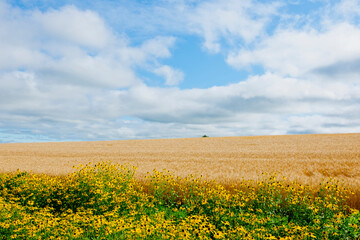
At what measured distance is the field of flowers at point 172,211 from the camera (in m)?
6.35

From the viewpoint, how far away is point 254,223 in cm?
686

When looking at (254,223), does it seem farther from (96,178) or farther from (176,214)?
(96,178)

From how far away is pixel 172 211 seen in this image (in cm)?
973

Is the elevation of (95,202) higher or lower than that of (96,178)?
lower

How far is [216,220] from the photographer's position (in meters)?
7.89

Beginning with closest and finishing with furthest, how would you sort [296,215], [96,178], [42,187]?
1. [296,215]
2. [96,178]
3. [42,187]

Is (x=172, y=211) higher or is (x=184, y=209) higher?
(x=184, y=209)

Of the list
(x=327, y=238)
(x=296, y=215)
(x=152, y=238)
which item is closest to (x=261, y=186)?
(x=296, y=215)

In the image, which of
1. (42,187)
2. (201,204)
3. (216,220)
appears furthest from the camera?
(42,187)

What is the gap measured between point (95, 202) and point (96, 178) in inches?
35.0

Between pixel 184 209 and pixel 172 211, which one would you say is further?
pixel 172 211

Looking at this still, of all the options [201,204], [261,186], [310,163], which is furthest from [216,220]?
[310,163]

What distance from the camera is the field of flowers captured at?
250 inches

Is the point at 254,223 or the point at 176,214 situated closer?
the point at 254,223
